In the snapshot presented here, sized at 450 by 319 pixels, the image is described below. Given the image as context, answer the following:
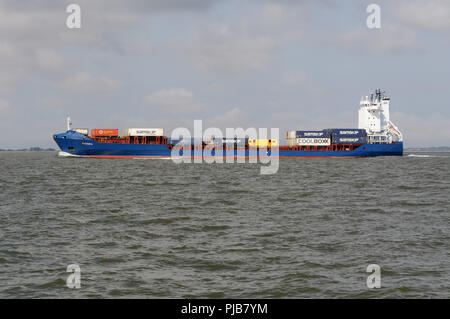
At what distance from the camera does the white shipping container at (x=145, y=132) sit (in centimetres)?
8344

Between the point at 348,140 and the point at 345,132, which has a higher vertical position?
the point at 345,132

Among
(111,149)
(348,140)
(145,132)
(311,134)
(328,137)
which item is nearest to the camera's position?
(111,149)

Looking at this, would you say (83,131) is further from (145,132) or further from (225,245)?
(225,245)

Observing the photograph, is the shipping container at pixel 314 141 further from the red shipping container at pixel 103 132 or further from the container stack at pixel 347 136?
the red shipping container at pixel 103 132

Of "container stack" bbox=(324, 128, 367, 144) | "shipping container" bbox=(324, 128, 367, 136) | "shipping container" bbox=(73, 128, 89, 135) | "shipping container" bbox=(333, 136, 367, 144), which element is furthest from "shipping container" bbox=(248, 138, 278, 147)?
"shipping container" bbox=(73, 128, 89, 135)

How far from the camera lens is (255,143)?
9056 centimetres

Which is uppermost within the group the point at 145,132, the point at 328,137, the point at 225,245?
the point at 145,132

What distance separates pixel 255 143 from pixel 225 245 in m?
76.2

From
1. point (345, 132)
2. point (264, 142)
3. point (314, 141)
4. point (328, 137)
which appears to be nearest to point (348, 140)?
point (345, 132)

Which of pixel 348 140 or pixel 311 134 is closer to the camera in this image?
pixel 348 140

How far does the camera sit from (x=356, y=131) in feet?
301

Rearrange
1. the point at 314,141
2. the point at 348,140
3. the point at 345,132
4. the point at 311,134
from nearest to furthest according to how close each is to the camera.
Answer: the point at 314,141 < the point at 348,140 < the point at 311,134 < the point at 345,132
